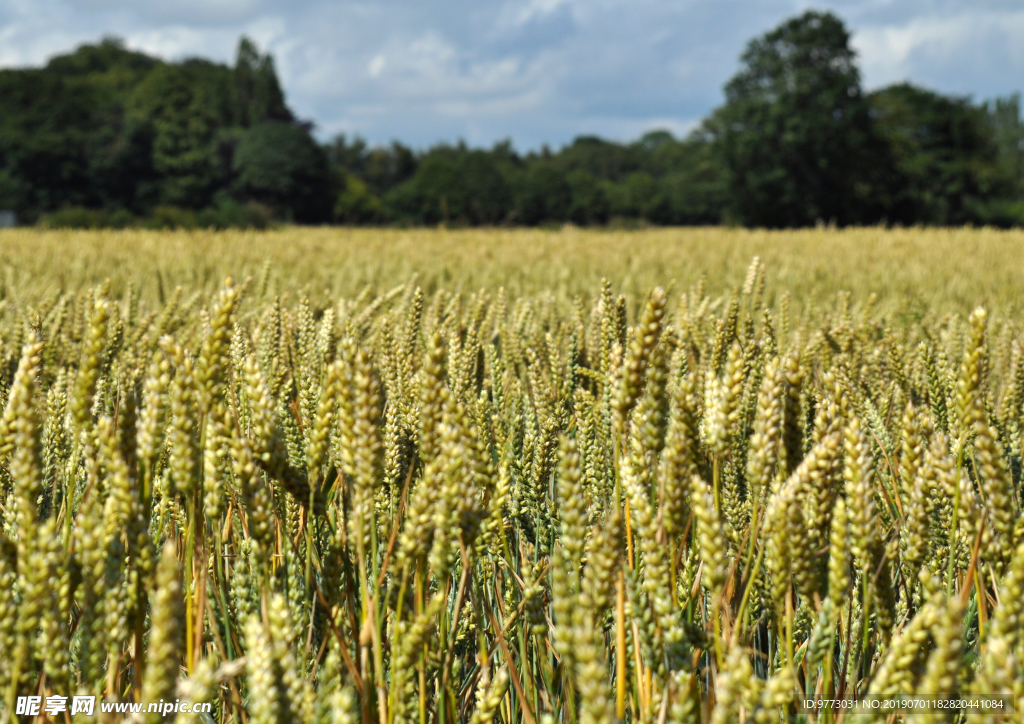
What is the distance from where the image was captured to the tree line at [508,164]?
113 ft

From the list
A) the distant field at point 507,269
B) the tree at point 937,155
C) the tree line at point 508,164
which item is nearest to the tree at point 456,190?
the tree line at point 508,164

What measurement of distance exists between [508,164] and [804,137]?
22225mm

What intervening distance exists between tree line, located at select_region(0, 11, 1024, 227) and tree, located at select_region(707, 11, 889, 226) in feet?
0.23

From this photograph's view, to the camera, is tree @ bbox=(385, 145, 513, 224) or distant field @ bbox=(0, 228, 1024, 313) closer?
distant field @ bbox=(0, 228, 1024, 313)

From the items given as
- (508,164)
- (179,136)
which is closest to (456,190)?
(508,164)

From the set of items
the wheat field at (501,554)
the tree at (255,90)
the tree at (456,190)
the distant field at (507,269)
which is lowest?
the wheat field at (501,554)

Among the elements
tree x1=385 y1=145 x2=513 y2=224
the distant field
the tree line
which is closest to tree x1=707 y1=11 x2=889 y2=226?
the tree line

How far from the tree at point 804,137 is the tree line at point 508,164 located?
0.23 ft

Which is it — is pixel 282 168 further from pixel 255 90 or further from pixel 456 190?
pixel 255 90

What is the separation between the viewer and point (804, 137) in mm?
33000

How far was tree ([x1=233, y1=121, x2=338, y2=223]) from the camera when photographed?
3981 centimetres

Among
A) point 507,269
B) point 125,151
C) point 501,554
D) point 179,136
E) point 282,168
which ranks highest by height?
point 179,136

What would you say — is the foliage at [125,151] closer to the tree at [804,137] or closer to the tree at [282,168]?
the tree at [282,168]

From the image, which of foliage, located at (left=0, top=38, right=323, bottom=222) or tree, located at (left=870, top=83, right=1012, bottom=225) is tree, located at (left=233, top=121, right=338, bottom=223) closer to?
foliage, located at (left=0, top=38, right=323, bottom=222)
